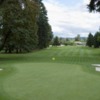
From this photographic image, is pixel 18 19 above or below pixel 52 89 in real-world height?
above

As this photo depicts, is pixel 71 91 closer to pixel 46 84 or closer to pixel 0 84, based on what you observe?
pixel 46 84

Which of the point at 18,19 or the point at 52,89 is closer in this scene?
the point at 52,89

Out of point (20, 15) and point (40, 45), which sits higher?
point (20, 15)

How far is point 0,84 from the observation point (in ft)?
46.1

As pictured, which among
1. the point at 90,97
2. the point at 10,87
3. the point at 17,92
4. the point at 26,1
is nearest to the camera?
the point at 90,97

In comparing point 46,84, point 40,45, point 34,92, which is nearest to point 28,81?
point 46,84

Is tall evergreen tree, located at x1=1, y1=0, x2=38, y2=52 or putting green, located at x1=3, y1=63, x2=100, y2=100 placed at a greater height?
tall evergreen tree, located at x1=1, y1=0, x2=38, y2=52

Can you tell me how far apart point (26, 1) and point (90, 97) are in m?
24.9

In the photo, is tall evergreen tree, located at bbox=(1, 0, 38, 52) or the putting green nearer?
the putting green

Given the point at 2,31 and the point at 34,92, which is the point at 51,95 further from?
the point at 2,31

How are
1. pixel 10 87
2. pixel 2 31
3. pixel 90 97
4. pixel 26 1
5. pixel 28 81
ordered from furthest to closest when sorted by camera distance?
pixel 2 31 → pixel 26 1 → pixel 28 81 → pixel 10 87 → pixel 90 97

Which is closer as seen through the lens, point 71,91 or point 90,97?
point 90,97

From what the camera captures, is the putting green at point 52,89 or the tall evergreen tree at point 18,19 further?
the tall evergreen tree at point 18,19

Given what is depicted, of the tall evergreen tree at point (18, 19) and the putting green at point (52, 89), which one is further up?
the tall evergreen tree at point (18, 19)
